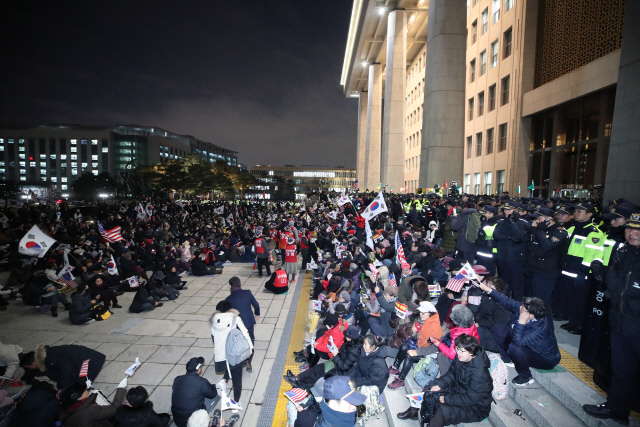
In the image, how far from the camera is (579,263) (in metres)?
5.44

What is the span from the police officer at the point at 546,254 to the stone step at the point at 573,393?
1831 millimetres

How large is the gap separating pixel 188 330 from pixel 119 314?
8.36ft

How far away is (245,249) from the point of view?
16578mm

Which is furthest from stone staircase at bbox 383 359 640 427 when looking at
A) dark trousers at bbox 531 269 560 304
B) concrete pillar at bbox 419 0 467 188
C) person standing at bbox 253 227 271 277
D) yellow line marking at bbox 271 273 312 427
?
concrete pillar at bbox 419 0 467 188

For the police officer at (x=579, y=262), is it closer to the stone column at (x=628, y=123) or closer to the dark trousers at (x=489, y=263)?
the dark trousers at (x=489, y=263)

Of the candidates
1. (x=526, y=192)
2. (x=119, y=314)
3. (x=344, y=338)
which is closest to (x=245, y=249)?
(x=119, y=314)

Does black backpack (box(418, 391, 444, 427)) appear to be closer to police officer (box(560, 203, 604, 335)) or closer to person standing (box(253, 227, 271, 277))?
police officer (box(560, 203, 604, 335))

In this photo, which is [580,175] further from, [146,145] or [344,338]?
[146,145]

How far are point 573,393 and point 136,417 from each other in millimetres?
5266

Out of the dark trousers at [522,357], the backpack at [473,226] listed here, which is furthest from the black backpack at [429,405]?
the backpack at [473,226]

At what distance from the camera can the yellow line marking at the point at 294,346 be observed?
504 cm

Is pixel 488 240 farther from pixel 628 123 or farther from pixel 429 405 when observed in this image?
pixel 628 123

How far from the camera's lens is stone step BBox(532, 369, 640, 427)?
3.45 m

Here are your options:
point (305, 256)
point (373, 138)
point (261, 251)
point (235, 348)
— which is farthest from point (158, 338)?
point (373, 138)
